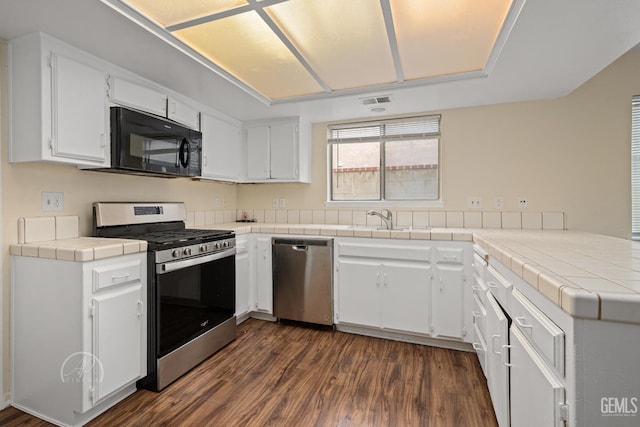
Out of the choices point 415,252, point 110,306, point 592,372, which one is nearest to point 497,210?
point 415,252

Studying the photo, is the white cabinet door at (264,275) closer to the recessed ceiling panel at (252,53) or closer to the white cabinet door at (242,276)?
the white cabinet door at (242,276)

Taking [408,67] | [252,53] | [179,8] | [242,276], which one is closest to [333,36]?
[252,53]

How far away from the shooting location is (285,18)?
1672mm

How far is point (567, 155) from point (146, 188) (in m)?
3.74

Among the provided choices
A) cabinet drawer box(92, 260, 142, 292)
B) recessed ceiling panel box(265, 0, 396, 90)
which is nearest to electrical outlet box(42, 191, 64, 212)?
cabinet drawer box(92, 260, 142, 292)

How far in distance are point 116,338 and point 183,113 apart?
5.95 ft

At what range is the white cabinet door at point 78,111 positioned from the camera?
68.3 inches

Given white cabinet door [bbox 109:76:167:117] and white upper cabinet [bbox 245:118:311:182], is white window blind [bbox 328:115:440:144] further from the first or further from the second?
Result: white cabinet door [bbox 109:76:167:117]

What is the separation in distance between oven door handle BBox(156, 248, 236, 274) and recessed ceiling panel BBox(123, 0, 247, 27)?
56.1 inches

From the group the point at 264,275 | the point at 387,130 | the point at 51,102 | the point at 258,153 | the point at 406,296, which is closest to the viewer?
the point at 51,102

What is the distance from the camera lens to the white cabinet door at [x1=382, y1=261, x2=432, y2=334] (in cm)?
251

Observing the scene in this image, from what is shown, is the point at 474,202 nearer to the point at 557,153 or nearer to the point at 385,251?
the point at 557,153

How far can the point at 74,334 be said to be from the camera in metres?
1.59

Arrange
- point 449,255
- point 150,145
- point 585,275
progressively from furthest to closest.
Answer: point 449,255 < point 150,145 < point 585,275
